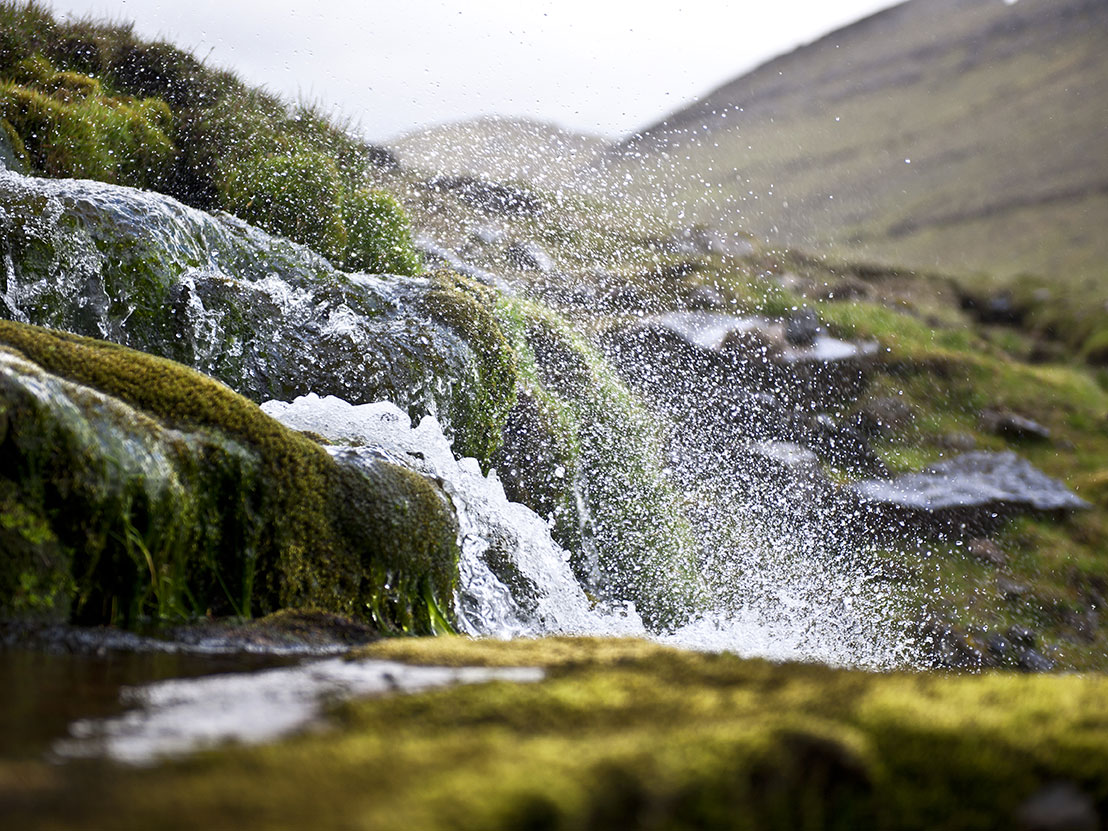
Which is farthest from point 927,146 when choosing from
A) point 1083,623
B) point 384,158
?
point 1083,623

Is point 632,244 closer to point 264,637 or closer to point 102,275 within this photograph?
point 102,275

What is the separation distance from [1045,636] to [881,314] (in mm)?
15419

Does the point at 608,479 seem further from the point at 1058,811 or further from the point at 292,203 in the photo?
the point at 1058,811

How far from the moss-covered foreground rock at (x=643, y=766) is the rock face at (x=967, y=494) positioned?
15830mm

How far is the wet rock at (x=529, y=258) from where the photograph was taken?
19.2 metres

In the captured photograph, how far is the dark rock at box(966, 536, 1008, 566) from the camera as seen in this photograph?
53.8 ft

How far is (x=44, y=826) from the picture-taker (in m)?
0.99

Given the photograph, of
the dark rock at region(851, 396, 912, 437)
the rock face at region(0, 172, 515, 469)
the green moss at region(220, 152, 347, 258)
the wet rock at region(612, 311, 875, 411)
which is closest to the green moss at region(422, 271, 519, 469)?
the rock face at region(0, 172, 515, 469)

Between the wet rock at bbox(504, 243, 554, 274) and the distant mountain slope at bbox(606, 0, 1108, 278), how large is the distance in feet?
98.4

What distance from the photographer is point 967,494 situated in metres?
17.4

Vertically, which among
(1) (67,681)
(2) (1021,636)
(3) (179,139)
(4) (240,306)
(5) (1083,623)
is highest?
(3) (179,139)

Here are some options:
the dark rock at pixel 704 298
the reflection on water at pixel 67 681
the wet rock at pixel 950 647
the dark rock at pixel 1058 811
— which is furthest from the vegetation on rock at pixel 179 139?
the dark rock at pixel 704 298

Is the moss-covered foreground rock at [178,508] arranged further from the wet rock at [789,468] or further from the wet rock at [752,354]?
the wet rock at [752,354]

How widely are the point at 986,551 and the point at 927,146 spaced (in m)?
62.0
